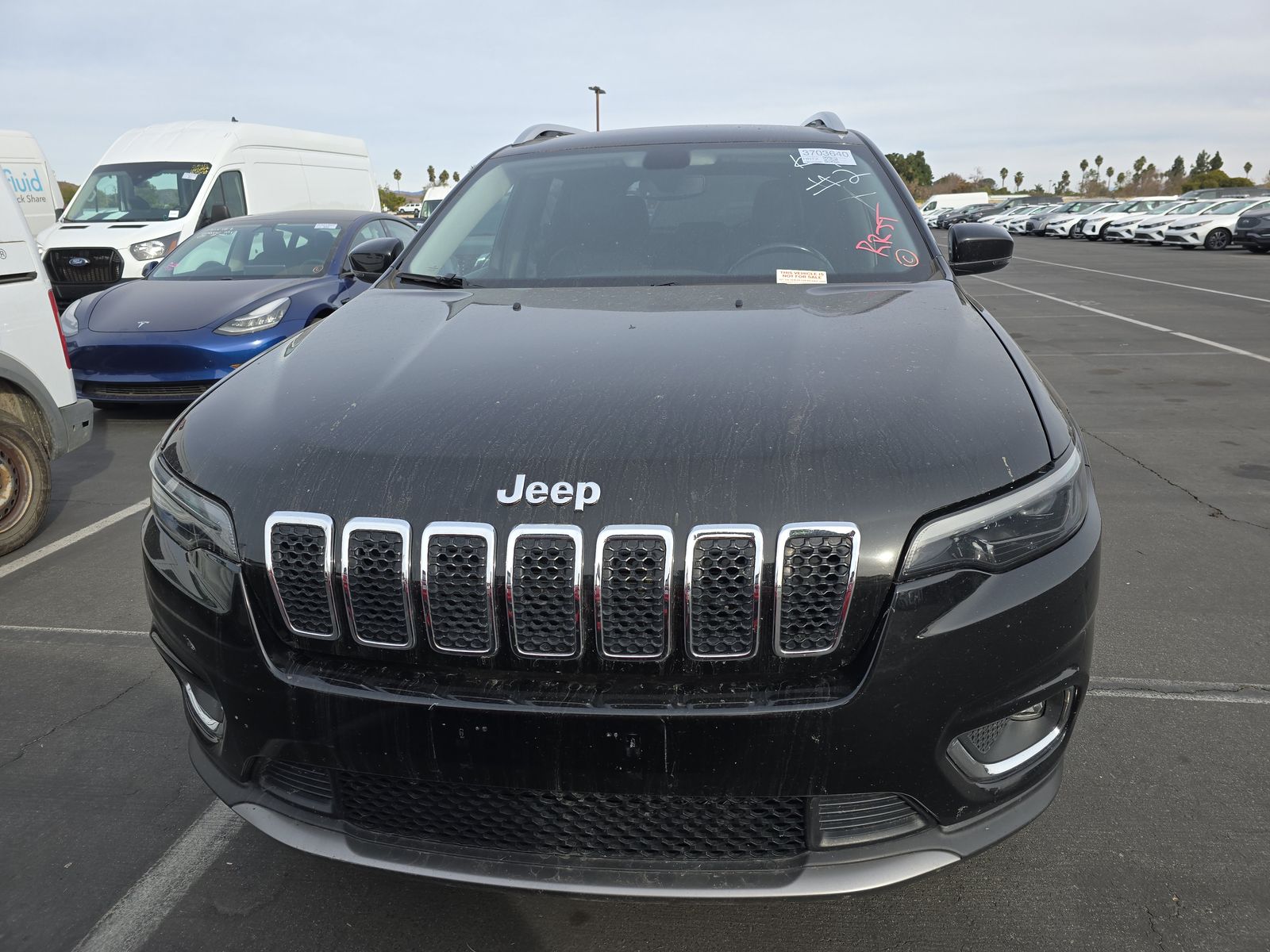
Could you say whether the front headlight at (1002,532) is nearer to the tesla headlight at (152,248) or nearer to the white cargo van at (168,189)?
the white cargo van at (168,189)

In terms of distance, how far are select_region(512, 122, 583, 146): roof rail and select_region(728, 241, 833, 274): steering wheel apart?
4.71ft

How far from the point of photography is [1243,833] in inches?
99.9

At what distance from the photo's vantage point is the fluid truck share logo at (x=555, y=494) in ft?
5.95

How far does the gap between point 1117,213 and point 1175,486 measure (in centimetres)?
4035

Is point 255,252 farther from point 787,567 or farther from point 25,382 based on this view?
point 787,567

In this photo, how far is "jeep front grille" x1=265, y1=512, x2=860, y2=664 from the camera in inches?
69.5

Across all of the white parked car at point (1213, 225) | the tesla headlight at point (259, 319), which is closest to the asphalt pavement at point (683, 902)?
the tesla headlight at point (259, 319)

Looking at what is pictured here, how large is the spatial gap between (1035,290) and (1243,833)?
17938mm

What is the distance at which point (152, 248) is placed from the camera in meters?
13.3

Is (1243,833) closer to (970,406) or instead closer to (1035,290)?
(970,406)

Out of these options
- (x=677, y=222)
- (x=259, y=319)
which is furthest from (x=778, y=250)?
(x=259, y=319)

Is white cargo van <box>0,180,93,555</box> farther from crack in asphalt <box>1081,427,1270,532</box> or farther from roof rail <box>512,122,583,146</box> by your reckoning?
crack in asphalt <box>1081,427,1270,532</box>

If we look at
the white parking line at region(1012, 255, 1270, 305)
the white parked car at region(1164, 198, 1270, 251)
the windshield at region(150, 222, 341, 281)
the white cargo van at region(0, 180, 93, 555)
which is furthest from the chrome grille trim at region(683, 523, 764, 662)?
the white parked car at region(1164, 198, 1270, 251)

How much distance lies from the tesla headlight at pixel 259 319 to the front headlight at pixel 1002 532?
6541 millimetres
